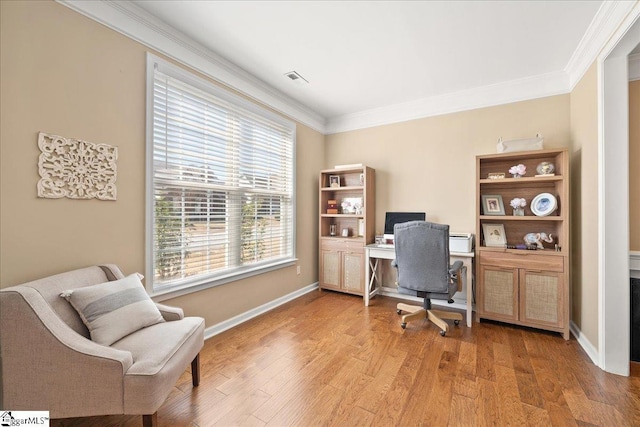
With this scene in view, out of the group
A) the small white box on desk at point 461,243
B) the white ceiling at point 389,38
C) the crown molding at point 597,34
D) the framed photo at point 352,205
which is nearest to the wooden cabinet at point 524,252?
the small white box on desk at point 461,243

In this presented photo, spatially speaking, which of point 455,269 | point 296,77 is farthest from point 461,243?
point 296,77

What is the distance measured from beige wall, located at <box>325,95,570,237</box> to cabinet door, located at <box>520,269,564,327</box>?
0.85 m

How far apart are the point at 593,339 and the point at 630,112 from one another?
1.96 m

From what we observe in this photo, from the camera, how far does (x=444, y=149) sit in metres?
3.55

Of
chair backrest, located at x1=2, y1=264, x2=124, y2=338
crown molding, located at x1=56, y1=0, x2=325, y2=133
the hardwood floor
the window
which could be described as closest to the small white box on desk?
the hardwood floor

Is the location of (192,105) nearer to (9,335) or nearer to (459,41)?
(9,335)

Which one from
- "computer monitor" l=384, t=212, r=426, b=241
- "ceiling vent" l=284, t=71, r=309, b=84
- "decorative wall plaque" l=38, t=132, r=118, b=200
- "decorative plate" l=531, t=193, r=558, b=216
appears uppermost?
"ceiling vent" l=284, t=71, r=309, b=84

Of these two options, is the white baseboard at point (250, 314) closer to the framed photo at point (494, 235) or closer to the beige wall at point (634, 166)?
the framed photo at point (494, 235)

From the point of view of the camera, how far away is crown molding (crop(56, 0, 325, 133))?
1889mm

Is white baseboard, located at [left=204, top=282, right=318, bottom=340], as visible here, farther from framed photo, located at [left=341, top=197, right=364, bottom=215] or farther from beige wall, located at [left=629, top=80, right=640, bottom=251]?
beige wall, located at [left=629, top=80, right=640, bottom=251]

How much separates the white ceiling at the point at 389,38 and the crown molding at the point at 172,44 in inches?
2.7

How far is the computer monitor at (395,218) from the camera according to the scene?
12.0ft

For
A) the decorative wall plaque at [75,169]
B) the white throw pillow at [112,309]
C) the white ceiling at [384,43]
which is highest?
the white ceiling at [384,43]

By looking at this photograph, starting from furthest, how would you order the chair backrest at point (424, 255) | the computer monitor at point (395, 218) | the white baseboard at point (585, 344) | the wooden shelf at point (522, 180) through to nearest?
the computer monitor at point (395, 218) → the wooden shelf at point (522, 180) → the chair backrest at point (424, 255) → the white baseboard at point (585, 344)
